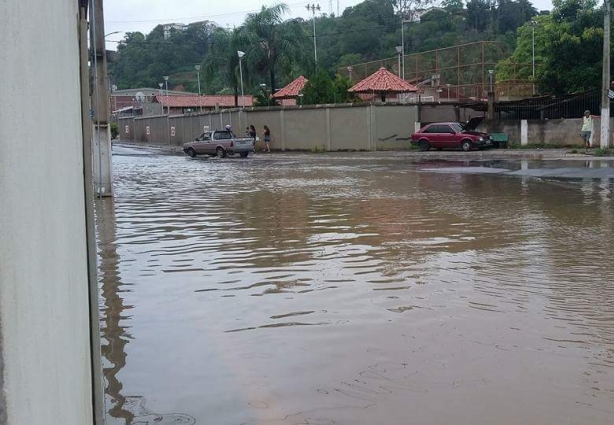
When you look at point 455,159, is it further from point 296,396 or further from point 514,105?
point 296,396

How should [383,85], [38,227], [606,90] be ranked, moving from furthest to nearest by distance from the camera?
[383,85] < [606,90] < [38,227]

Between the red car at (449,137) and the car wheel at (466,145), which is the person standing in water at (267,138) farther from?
the car wheel at (466,145)

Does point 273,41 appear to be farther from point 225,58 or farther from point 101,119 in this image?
point 101,119

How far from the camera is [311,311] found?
21.5ft

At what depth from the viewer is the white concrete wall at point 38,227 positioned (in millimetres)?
1581

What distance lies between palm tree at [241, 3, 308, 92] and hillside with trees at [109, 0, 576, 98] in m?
0.08

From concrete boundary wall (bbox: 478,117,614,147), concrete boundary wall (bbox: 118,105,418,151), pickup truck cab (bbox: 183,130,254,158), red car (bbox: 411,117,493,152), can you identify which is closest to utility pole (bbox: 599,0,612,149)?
concrete boundary wall (bbox: 478,117,614,147)

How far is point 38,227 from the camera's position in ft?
6.17

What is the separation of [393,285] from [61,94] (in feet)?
17.7

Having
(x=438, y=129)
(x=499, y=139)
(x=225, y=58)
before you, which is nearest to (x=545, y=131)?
(x=499, y=139)

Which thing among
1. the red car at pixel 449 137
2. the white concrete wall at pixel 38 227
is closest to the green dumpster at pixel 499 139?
the red car at pixel 449 137

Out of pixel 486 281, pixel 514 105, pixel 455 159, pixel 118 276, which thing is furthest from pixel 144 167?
pixel 486 281

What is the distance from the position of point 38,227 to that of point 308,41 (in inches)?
2296

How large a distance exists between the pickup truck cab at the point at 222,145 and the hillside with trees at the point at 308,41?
965cm
